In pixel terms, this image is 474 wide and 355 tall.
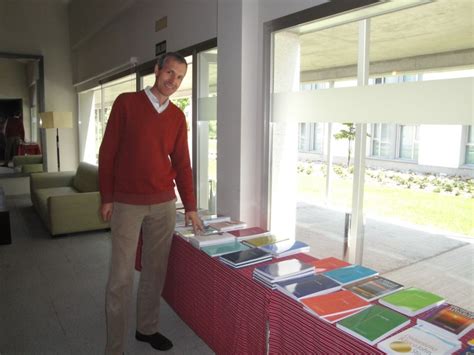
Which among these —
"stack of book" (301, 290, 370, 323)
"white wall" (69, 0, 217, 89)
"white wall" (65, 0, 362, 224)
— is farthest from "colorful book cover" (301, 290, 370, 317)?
"white wall" (69, 0, 217, 89)

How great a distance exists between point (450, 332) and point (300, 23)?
1.85 meters

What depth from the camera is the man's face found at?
1988 millimetres

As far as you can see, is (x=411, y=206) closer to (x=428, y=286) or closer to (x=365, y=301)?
(x=365, y=301)

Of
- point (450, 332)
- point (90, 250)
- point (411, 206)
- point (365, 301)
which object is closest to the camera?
point (450, 332)

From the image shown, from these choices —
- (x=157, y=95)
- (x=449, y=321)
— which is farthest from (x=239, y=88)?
(x=449, y=321)

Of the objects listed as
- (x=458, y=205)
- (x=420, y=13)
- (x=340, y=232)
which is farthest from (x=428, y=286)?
(x=420, y=13)

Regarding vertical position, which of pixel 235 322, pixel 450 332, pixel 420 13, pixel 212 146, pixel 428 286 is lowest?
pixel 428 286

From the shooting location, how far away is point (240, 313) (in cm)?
188

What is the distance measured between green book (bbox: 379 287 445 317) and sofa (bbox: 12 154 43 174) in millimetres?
7452

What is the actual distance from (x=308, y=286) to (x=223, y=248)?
2.19 ft

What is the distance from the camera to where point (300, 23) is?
93.4 inches

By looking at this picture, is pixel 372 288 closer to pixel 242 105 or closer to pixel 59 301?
pixel 242 105

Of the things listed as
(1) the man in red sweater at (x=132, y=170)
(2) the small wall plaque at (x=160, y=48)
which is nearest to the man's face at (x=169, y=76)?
(1) the man in red sweater at (x=132, y=170)

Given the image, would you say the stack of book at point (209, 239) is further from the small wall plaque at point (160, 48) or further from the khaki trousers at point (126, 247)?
the small wall plaque at point (160, 48)
